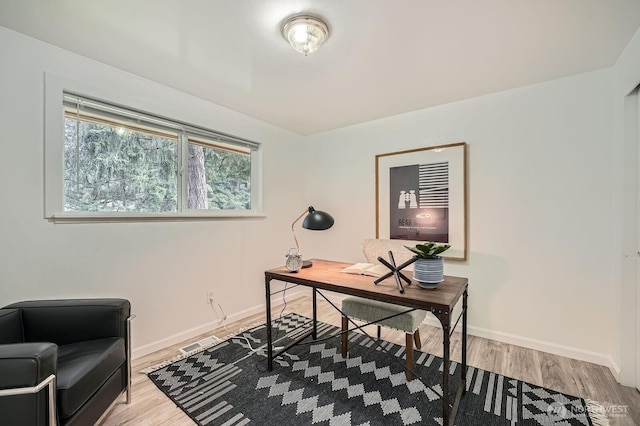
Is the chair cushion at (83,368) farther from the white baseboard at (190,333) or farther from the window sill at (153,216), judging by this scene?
the window sill at (153,216)

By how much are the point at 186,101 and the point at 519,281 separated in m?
3.47

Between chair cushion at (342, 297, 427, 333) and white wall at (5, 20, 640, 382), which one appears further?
chair cushion at (342, 297, 427, 333)

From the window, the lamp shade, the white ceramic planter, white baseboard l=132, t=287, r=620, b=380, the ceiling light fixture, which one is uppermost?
the ceiling light fixture

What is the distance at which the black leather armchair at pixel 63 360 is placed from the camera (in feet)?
3.44

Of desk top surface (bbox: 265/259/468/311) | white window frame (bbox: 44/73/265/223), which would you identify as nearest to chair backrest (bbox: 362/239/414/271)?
desk top surface (bbox: 265/259/468/311)

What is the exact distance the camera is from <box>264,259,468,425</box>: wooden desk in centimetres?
137

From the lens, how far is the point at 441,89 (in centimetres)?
247

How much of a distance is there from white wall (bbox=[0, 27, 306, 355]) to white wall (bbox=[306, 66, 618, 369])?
6.87 feet

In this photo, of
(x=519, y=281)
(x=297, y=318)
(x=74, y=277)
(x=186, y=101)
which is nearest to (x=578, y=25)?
(x=519, y=281)

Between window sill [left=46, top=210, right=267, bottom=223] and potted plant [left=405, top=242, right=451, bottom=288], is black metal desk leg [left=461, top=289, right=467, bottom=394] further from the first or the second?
window sill [left=46, top=210, right=267, bottom=223]

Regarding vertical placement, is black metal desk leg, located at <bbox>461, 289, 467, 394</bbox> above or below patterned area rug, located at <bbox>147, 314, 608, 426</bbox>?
above

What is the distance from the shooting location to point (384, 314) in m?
2.02

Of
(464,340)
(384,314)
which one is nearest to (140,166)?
(384,314)

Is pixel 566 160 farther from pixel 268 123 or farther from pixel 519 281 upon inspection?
pixel 268 123
